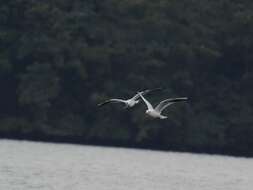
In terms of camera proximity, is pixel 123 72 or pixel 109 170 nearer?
pixel 109 170

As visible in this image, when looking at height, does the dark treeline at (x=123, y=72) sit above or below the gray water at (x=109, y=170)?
above

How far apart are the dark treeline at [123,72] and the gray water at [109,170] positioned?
6.64 m

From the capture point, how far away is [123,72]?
271 ft

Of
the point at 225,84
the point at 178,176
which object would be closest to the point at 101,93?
the point at 225,84

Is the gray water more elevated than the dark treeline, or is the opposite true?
the dark treeline

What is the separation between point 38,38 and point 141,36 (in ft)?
18.0

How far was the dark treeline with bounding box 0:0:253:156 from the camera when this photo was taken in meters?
79.7

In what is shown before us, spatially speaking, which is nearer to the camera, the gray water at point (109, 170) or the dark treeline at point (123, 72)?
the gray water at point (109, 170)

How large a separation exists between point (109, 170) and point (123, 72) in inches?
891

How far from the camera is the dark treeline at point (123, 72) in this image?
261 feet

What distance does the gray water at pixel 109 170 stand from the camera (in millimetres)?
54844

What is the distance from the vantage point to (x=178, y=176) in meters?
60.0

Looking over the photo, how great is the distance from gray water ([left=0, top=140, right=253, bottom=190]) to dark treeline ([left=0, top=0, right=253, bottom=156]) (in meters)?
6.64

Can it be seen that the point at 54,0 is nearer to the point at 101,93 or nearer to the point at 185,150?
the point at 101,93
